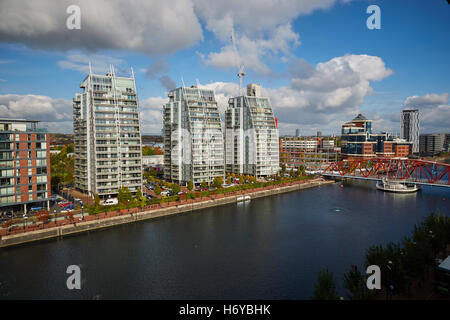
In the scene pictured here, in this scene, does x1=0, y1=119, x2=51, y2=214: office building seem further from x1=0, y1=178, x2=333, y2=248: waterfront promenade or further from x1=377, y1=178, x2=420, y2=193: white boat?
x1=377, y1=178, x2=420, y2=193: white boat

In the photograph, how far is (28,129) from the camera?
1296 inches

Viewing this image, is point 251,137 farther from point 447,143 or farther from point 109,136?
point 447,143

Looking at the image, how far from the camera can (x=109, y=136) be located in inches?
1544

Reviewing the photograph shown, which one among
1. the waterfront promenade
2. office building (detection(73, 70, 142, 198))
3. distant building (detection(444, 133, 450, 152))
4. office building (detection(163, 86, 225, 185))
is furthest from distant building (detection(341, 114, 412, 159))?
office building (detection(73, 70, 142, 198))

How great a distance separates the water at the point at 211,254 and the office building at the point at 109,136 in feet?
30.5

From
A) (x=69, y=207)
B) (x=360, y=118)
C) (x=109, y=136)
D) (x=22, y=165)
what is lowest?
(x=69, y=207)

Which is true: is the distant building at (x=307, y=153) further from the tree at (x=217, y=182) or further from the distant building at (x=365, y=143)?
the tree at (x=217, y=182)

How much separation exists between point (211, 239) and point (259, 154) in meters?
34.0

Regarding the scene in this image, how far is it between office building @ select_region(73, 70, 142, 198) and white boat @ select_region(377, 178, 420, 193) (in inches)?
1731

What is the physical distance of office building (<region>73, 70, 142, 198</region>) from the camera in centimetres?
3872

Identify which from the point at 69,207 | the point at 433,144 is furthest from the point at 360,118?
the point at 69,207

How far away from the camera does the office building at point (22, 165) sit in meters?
30.9

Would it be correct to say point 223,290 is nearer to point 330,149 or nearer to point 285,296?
point 285,296

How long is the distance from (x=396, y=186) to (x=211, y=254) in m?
43.9
